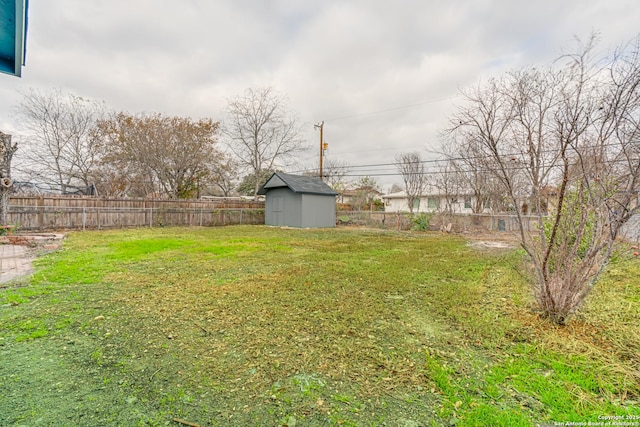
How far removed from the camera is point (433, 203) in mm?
23578

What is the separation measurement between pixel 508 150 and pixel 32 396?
494 centimetres

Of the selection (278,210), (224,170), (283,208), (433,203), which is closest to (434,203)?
(433,203)

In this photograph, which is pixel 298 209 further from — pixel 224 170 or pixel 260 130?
pixel 224 170

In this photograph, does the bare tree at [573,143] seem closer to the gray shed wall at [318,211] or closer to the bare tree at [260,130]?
the gray shed wall at [318,211]

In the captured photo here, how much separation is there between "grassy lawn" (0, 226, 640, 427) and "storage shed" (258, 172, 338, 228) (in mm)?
10662

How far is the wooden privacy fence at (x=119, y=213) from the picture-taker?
10375mm

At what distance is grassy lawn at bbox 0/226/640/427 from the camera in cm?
161

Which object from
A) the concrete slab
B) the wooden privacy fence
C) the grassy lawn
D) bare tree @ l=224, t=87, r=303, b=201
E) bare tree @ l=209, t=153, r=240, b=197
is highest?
bare tree @ l=224, t=87, r=303, b=201

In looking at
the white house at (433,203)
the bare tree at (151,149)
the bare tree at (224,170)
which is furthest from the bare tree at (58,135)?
the white house at (433,203)

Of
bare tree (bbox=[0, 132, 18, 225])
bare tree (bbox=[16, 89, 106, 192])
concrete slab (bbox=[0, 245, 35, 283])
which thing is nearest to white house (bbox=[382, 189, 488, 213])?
concrete slab (bbox=[0, 245, 35, 283])

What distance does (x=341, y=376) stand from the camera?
196cm

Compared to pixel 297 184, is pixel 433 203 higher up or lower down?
lower down

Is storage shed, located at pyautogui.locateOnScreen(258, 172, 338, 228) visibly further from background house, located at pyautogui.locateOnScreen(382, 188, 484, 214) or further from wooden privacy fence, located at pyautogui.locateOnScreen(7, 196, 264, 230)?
background house, located at pyautogui.locateOnScreen(382, 188, 484, 214)

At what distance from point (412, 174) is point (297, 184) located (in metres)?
11.5
